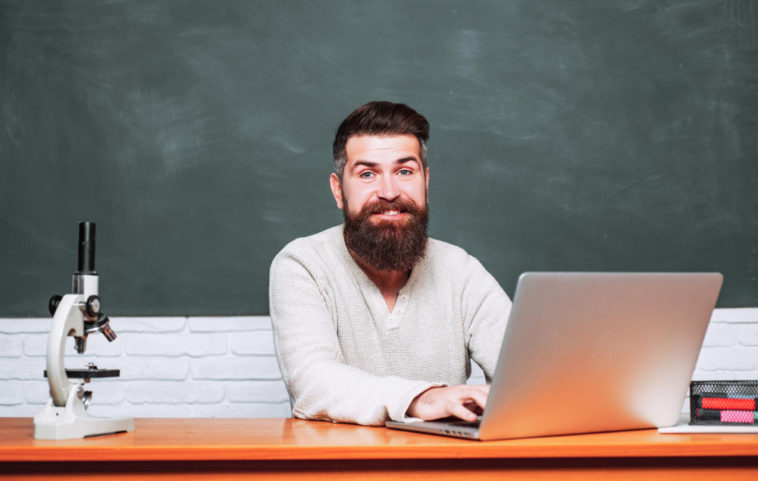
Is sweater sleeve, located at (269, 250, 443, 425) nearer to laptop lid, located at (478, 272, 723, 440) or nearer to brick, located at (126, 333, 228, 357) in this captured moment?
laptop lid, located at (478, 272, 723, 440)

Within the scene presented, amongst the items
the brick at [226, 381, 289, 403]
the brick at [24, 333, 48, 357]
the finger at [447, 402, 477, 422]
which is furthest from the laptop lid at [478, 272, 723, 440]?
the brick at [24, 333, 48, 357]

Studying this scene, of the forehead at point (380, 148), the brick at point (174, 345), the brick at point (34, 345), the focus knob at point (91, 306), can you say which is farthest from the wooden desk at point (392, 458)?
the brick at point (34, 345)

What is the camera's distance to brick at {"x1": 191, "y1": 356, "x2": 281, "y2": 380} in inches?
98.7

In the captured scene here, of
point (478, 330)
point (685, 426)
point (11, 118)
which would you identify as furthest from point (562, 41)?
point (11, 118)

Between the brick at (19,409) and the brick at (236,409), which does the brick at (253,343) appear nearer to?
the brick at (236,409)

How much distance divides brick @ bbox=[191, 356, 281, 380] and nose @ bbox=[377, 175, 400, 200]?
79cm

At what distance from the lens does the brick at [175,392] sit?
2.51 m

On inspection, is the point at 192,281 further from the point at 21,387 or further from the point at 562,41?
the point at 562,41

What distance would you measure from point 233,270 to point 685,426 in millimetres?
1619

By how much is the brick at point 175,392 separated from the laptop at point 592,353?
1399 mm

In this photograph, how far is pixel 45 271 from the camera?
253 centimetres

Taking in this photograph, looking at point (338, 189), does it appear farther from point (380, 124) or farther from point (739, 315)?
point (739, 315)

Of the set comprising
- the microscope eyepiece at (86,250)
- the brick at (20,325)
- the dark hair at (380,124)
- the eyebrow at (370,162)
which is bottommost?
the microscope eyepiece at (86,250)

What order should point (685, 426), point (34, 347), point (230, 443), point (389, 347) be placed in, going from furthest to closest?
point (34, 347) < point (389, 347) < point (685, 426) < point (230, 443)
